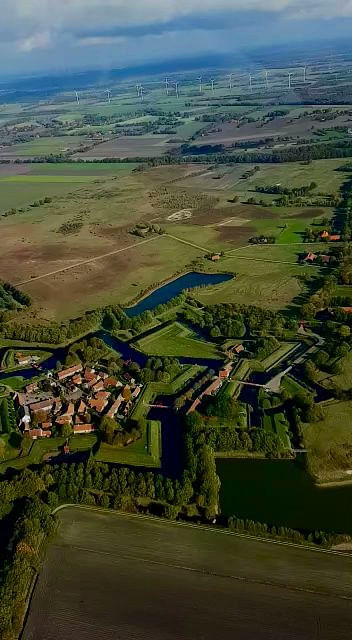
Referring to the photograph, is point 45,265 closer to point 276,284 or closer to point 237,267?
point 237,267

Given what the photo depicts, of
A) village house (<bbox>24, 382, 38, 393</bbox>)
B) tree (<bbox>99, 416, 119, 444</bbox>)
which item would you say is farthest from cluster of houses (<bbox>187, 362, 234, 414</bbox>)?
village house (<bbox>24, 382, 38, 393</bbox>)

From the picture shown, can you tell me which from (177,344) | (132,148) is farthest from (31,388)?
(132,148)

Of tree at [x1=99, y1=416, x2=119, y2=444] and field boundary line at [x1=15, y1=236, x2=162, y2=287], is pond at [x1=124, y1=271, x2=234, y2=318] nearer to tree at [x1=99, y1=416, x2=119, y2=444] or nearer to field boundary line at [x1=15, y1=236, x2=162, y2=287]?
field boundary line at [x1=15, y1=236, x2=162, y2=287]

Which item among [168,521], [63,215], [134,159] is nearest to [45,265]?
[63,215]

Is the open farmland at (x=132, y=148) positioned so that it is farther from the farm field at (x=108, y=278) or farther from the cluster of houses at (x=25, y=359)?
the cluster of houses at (x=25, y=359)

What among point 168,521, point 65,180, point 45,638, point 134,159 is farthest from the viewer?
point 134,159

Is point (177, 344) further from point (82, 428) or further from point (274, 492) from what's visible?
point (274, 492)

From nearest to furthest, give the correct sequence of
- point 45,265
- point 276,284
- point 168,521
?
point 168,521
point 276,284
point 45,265
